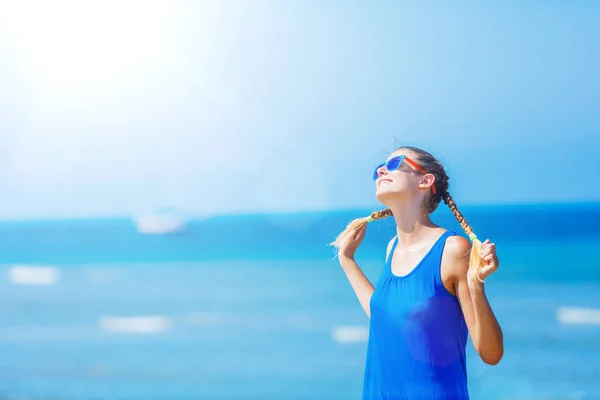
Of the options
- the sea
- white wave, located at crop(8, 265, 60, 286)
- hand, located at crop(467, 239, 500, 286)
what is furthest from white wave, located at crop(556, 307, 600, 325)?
white wave, located at crop(8, 265, 60, 286)

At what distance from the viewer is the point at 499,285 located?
1525 centimetres

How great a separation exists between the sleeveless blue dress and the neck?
0.47 feet

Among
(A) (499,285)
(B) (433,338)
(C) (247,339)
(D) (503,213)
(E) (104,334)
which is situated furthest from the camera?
(D) (503,213)

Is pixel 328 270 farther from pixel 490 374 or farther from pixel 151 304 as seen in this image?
pixel 490 374

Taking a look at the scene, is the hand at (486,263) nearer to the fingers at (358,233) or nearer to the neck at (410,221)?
the neck at (410,221)

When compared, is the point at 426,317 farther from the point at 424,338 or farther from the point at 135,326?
the point at 135,326

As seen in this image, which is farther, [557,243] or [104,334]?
[557,243]

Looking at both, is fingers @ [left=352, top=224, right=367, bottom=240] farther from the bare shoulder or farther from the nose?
the bare shoulder

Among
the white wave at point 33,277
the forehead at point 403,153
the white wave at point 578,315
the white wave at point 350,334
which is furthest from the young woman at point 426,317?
the white wave at point 33,277

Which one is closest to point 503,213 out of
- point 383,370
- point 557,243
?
point 557,243

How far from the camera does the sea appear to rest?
729 centimetres

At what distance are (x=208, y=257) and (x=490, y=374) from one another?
21.6 meters

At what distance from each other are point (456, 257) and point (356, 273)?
1.94 feet

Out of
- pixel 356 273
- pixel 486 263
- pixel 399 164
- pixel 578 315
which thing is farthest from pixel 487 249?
pixel 578 315
